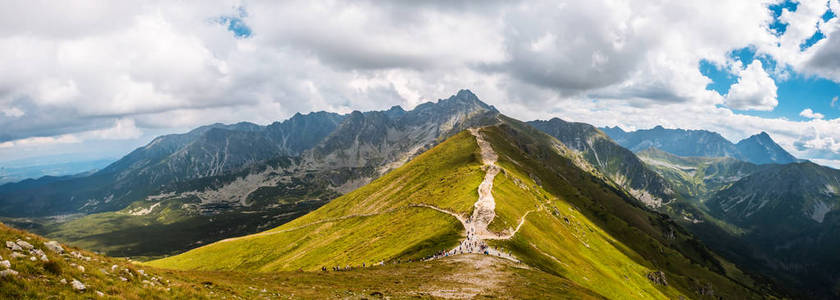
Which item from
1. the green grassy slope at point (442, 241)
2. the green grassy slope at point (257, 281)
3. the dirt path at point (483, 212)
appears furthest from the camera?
the dirt path at point (483, 212)

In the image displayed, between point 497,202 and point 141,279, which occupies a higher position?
point 141,279

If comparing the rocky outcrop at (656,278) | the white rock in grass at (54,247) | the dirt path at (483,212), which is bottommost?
the rocky outcrop at (656,278)

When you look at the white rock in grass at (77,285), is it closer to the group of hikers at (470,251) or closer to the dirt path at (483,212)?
Result: the group of hikers at (470,251)

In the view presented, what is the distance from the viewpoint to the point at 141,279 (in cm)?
2262

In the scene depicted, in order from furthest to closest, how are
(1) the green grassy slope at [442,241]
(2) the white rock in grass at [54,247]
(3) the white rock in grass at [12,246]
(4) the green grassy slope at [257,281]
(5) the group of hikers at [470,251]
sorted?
(1) the green grassy slope at [442,241] < (5) the group of hikers at [470,251] < (2) the white rock in grass at [54,247] < (3) the white rock in grass at [12,246] < (4) the green grassy slope at [257,281]

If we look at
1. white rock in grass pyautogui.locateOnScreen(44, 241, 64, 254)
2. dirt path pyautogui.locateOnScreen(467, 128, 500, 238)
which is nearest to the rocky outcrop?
dirt path pyautogui.locateOnScreen(467, 128, 500, 238)

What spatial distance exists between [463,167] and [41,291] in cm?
17118

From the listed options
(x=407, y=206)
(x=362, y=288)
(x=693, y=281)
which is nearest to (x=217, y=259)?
(x=407, y=206)

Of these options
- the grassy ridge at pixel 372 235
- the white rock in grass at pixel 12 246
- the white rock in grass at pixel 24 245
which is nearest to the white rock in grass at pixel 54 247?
the white rock in grass at pixel 24 245

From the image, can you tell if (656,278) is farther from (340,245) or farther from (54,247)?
(54,247)

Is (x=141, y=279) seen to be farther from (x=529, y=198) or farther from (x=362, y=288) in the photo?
(x=529, y=198)

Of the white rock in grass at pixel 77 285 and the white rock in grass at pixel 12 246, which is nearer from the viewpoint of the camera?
the white rock in grass at pixel 77 285

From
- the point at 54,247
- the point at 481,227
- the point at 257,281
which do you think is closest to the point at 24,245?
the point at 54,247

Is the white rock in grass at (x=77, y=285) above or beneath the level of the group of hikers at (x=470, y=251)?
above
